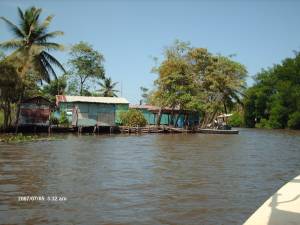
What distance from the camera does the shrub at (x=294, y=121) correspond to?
57066 mm

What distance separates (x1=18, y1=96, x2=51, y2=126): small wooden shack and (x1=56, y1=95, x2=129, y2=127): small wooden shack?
2.55 meters

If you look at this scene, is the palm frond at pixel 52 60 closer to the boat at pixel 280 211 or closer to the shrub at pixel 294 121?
the boat at pixel 280 211

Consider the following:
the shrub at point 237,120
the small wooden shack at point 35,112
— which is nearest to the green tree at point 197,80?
the small wooden shack at point 35,112

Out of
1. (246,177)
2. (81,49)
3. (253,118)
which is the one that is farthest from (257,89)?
(246,177)

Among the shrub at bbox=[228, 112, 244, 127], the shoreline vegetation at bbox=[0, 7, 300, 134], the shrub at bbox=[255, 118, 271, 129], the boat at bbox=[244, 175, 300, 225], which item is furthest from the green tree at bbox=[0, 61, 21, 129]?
the shrub at bbox=[228, 112, 244, 127]

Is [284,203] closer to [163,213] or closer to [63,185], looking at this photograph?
[163,213]

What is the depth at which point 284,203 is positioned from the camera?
519 cm

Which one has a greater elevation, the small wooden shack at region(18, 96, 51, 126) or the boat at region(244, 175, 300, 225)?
the small wooden shack at region(18, 96, 51, 126)

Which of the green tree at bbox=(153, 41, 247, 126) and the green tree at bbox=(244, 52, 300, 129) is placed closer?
the green tree at bbox=(153, 41, 247, 126)

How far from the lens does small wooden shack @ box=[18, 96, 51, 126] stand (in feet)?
108

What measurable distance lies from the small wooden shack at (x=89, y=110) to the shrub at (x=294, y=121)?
102 feet

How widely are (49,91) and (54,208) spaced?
162ft

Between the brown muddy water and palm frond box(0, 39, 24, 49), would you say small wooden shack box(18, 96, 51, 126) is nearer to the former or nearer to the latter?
palm frond box(0, 39, 24, 49)

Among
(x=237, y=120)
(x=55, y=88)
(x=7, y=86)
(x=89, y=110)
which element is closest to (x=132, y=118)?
(x=89, y=110)
